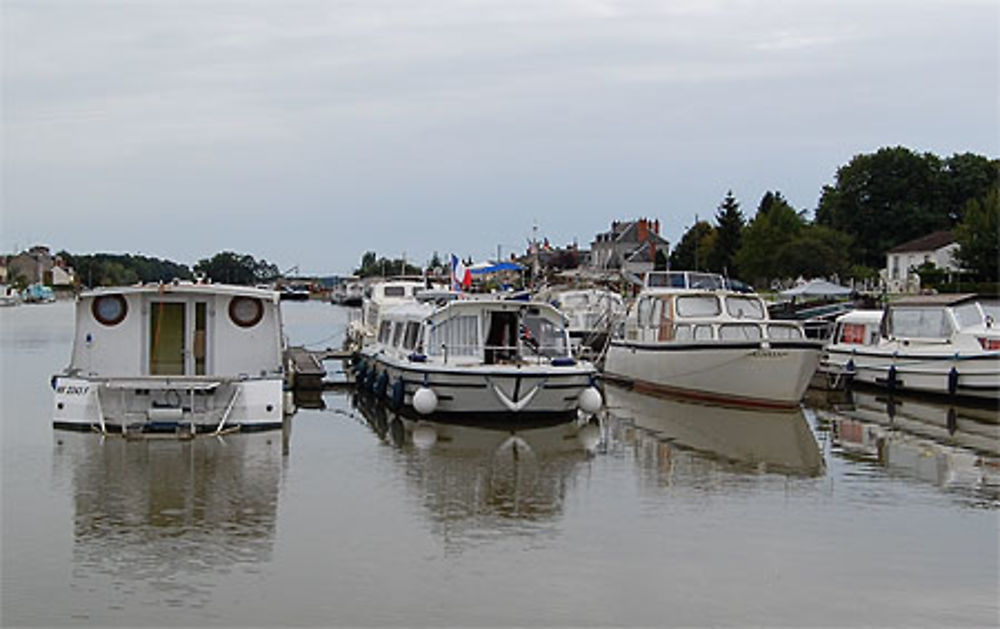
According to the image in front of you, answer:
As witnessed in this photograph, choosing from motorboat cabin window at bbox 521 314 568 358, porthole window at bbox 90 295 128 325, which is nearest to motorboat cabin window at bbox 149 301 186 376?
porthole window at bbox 90 295 128 325

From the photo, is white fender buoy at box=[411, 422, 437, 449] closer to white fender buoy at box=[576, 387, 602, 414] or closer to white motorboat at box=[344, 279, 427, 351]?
white fender buoy at box=[576, 387, 602, 414]

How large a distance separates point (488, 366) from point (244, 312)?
15.0 feet

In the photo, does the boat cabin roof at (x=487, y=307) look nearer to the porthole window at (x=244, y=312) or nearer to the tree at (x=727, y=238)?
the porthole window at (x=244, y=312)

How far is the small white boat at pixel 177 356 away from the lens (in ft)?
67.7

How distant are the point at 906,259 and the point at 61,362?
62.8m

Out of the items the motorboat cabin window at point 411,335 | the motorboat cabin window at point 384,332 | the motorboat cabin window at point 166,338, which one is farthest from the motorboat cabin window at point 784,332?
the motorboat cabin window at point 166,338

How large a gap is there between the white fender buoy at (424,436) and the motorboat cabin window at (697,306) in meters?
9.39

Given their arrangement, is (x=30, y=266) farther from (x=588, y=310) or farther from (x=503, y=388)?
(x=503, y=388)

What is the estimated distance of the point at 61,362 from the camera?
134 ft

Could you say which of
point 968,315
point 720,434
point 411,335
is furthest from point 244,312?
point 968,315

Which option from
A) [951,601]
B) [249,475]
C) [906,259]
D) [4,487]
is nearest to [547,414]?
[249,475]

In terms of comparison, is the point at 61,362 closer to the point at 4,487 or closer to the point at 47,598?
the point at 4,487

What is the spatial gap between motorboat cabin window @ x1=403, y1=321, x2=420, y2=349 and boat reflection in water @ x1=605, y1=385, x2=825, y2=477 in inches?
174

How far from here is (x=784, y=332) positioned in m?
33.7
